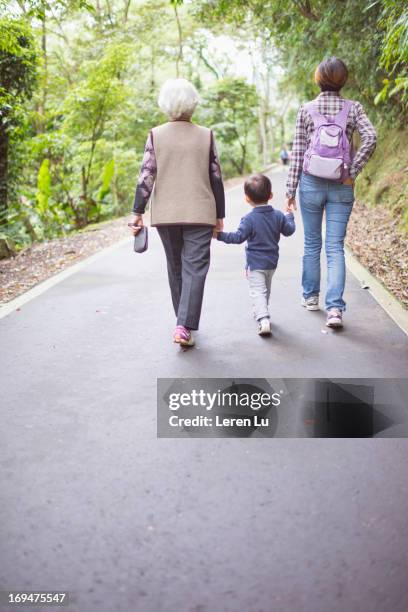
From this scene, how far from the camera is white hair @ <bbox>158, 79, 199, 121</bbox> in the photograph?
454cm

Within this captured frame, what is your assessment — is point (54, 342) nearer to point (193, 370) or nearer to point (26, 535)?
point (193, 370)

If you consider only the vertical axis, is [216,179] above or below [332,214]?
above

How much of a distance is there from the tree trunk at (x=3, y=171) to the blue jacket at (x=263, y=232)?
804 centimetres

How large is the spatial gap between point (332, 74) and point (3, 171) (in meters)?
8.92

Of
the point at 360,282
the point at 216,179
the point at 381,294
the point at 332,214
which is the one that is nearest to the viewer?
the point at 216,179

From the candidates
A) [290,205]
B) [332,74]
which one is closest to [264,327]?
[290,205]

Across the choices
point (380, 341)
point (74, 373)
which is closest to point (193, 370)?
point (74, 373)

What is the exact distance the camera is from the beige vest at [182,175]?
15.2 ft

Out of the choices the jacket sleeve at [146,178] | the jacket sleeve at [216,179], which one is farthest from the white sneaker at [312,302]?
the jacket sleeve at [146,178]

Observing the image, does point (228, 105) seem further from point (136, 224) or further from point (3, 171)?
point (136, 224)

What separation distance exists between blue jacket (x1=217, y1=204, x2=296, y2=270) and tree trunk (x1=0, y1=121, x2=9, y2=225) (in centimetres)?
804

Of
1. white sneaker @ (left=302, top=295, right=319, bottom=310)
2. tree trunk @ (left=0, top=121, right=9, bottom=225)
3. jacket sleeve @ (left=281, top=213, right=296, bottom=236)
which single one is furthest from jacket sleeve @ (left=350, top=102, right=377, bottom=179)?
tree trunk @ (left=0, top=121, right=9, bottom=225)

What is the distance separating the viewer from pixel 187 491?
2906 mm

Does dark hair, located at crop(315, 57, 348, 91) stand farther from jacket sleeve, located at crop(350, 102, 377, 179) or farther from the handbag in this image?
the handbag
